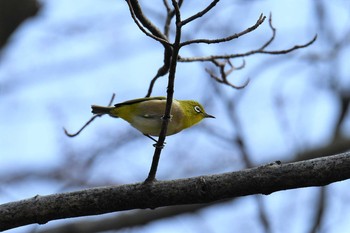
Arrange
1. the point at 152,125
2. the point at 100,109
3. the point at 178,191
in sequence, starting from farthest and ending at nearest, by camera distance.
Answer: the point at 100,109
the point at 152,125
the point at 178,191

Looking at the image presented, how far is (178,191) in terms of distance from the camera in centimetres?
339

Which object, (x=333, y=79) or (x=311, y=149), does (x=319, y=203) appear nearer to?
(x=311, y=149)

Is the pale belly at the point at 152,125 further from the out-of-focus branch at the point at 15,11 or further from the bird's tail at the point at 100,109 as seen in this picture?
the out-of-focus branch at the point at 15,11

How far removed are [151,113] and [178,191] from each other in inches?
40.0

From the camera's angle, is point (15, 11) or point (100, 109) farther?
point (15, 11)

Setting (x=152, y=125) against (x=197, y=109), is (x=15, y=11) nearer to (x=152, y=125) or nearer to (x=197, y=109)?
(x=197, y=109)

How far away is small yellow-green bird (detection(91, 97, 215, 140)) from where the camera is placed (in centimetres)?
424

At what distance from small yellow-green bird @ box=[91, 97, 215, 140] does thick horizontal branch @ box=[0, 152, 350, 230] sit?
31.5 inches

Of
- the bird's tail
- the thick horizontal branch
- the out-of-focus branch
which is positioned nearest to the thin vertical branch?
the thick horizontal branch

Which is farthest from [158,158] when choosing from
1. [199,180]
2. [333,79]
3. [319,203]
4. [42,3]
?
[333,79]

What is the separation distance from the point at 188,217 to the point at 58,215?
4197mm

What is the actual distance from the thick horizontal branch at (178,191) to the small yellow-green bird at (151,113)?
800mm

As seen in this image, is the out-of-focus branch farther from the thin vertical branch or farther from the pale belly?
the thin vertical branch

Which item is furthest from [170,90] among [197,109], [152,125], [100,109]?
[197,109]
